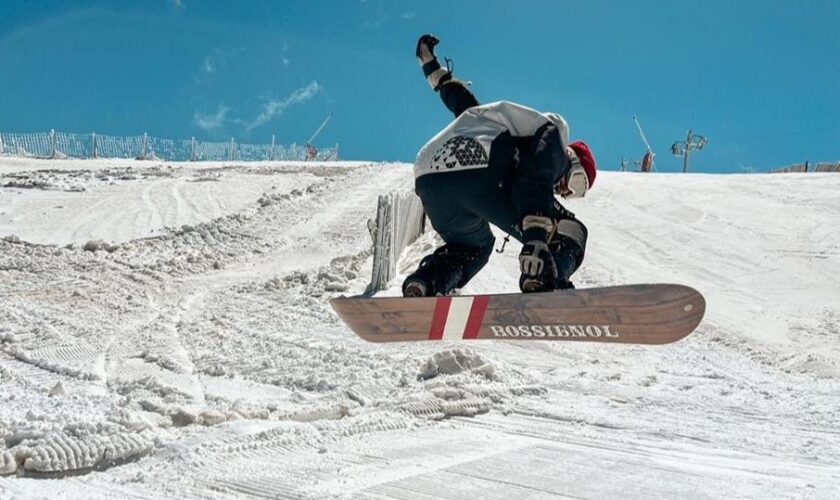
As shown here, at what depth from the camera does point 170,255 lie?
11.0 m

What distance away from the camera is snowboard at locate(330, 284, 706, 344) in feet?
11.5

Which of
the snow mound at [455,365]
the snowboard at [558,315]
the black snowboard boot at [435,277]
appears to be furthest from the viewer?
the snow mound at [455,365]

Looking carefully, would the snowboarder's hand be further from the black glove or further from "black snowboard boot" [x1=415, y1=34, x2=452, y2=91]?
"black snowboard boot" [x1=415, y1=34, x2=452, y2=91]

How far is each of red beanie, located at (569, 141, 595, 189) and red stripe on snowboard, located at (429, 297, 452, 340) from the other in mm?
936

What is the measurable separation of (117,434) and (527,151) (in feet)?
7.09

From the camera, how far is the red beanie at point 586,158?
382 cm

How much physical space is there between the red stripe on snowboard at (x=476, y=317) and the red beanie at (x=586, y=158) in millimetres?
794

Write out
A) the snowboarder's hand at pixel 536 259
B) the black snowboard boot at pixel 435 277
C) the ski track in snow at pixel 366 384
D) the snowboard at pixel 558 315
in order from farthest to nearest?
the black snowboard boot at pixel 435 277 → the snowboard at pixel 558 315 → the snowboarder's hand at pixel 536 259 → the ski track in snow at pixel 366 384

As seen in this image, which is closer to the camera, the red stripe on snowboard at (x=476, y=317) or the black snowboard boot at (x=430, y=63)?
the red stripe on snowboard at (x=476, y=317)

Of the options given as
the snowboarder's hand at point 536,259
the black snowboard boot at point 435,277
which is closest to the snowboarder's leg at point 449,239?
the black snowboard boot at point 435,277

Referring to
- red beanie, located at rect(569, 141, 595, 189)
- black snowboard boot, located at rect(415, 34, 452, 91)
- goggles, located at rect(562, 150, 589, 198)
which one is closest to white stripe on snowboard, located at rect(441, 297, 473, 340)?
goggles, located at rect(562, 150, 589, 198)

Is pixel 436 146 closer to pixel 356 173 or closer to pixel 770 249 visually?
pixel 770 249

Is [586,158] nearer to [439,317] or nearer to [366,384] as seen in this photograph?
[439,317]

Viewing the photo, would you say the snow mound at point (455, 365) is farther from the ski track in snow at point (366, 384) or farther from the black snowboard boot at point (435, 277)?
the black snowboard boot at point (435, 277)
